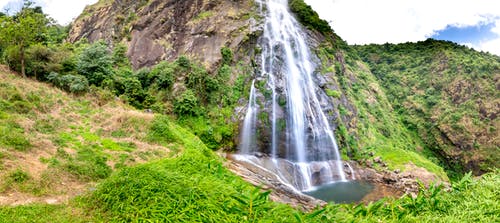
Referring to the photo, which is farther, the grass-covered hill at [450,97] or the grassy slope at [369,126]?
the grass-covered hill at [450,97]

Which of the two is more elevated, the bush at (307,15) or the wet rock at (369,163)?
the bush at (307,15)

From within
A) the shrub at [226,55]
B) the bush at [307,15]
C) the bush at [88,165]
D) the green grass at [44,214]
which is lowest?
the green grass at [44,214]

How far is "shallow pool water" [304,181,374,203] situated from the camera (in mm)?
19531

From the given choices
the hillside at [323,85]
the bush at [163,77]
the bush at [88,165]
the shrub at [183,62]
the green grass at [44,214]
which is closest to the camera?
the green grass at [44,214]

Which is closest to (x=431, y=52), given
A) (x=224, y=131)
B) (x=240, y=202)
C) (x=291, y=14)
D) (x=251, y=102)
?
(x=291, y=14)

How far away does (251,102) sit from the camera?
25859mm

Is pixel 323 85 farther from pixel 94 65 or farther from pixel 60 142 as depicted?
pixel 60 142

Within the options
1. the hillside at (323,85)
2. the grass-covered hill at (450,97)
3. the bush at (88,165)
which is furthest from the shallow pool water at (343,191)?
the grass-covered hill at (450,97)

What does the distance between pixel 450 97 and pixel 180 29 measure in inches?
1540

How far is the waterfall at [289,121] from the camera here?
22500 millimetres

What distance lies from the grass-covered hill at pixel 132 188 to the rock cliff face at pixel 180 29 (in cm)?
1624

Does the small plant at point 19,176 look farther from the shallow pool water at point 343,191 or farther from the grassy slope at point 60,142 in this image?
the shallow pool water at point 343,191

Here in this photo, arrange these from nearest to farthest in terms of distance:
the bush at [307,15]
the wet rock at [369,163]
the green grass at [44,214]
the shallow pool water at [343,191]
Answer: the green grass at [44,214]
the shallow pool water at [343,191]
the wet rock at [369,163]
the bush at [307,15]

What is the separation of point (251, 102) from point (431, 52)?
43.8 meters
